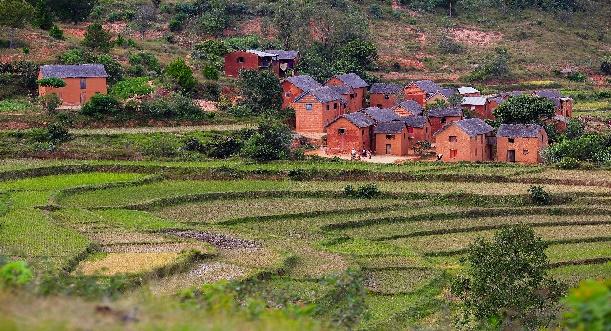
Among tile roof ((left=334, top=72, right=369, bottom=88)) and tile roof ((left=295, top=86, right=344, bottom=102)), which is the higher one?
tile roof ((left=334, top=72, right=369, bottom=88))

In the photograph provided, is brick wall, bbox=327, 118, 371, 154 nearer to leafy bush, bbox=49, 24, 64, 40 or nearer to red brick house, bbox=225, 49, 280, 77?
red brick house, bbox=225, 49, 280, 77

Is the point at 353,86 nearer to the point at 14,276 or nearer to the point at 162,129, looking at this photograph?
the point at 162,129

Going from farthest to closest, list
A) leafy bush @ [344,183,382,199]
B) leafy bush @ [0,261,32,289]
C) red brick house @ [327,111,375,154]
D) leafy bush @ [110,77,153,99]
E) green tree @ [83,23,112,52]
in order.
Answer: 1. green tree @ [83,23,112,52]
2. leafy bush @ [110,77,153,99]
3. red brick house @ [327,111,375,154]
4. leafy bush @ [344,183,382,199]
5. leafy bush @ [0,261,32,289]

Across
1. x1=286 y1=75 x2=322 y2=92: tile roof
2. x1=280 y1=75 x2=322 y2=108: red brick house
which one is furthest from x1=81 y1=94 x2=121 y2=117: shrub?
x1=286 y1=75 x2=322 y2=92: tile roof

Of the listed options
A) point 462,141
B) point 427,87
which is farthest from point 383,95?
point 462,141

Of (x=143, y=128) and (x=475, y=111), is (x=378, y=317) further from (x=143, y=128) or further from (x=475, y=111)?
(x=475, y=111)

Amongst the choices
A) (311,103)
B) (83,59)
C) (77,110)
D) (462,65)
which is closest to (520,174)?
(311,103)
